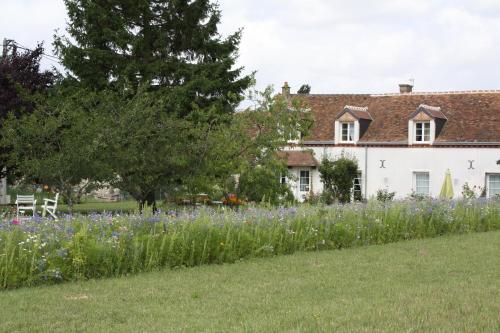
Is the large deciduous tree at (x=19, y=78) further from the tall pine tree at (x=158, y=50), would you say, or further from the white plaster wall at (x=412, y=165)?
the white plaster wall at (x=412, y=165)

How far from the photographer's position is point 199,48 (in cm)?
2998

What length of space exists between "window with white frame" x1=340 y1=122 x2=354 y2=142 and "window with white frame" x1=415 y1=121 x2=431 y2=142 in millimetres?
3274

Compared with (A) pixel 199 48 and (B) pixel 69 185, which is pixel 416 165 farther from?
(B) pixel 69 185

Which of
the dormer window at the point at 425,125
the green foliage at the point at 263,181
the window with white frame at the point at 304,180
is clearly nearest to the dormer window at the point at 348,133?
the window with white frame at the point at 304,180

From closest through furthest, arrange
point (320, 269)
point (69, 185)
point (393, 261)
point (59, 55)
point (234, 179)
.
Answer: point (320, 269)
point (393, 261)
point (69, 185)
point (234, 179)
point (59, 55)

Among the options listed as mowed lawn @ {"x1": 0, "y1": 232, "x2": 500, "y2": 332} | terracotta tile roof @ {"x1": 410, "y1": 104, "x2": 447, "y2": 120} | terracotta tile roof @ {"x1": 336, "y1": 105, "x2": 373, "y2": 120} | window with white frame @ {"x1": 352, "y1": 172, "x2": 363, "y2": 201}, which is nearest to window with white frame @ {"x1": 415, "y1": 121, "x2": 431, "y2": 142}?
terracotta tile roof @ {"x1": 410, "y1": 104, "x2": 447, "y2": 120}

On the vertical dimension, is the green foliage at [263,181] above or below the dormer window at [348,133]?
below

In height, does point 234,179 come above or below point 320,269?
above

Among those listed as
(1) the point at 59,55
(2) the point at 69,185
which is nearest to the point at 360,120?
(1) the point at 59,55

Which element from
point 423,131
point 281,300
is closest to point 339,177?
point 423,131

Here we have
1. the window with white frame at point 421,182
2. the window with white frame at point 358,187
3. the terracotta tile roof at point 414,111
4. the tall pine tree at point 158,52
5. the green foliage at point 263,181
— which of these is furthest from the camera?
the window with white frame at point 358,187

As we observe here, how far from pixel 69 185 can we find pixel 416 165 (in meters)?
21.6

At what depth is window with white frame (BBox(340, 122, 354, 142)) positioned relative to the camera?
37250mm

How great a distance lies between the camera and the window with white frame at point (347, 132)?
3725 centimetres
